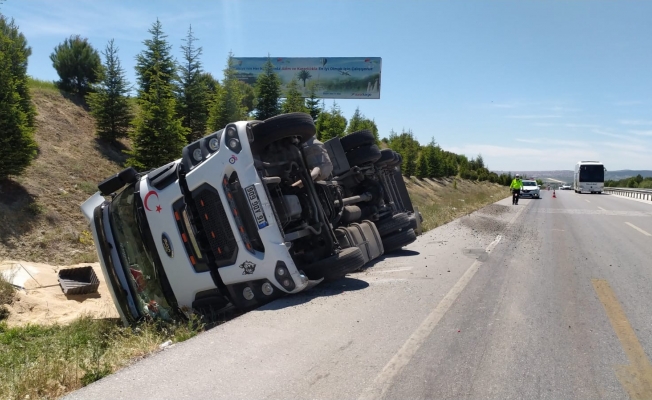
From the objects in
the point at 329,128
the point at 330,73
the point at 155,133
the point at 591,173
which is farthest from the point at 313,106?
the point at 591,173

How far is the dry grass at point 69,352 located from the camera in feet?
12.5

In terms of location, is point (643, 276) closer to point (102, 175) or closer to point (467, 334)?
point (467, 334)

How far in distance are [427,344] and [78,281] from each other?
760cm

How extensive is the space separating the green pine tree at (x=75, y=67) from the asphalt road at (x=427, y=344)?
20.8m

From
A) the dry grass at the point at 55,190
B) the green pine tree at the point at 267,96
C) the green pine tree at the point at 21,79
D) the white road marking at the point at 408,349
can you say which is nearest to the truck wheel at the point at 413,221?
the white road marking at the point at 408,349

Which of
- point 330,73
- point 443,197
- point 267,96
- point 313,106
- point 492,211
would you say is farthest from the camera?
point 443,197

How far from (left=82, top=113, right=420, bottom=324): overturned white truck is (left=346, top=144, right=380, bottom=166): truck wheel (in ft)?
8.74

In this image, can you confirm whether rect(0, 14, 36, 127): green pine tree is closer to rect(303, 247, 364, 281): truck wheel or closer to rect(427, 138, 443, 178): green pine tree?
rect(303, 247, 364, 281): truck wheel

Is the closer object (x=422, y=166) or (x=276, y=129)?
(x=276, y=129)

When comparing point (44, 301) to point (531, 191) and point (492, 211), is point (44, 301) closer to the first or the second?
point (492, 211)

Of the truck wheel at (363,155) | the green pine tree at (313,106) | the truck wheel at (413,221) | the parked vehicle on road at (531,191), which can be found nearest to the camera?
the truck wheel at (363,155)

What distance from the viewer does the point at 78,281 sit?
387 inches

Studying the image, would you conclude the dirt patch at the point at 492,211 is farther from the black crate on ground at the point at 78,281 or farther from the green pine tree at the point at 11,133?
the green pine tree at the point at 11,133

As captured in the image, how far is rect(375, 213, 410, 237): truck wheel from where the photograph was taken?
9.45 m
